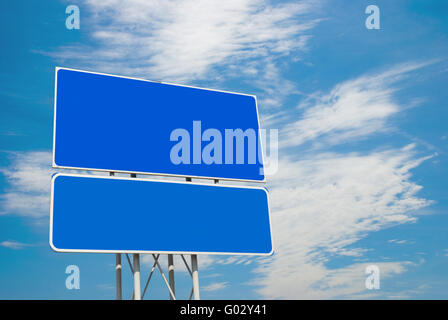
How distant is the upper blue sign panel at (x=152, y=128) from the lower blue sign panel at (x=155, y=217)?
0.47 meters

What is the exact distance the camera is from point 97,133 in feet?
32.3

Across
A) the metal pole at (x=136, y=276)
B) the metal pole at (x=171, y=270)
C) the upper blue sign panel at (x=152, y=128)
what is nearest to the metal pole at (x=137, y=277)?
the metal pole at (x=136, y=276)

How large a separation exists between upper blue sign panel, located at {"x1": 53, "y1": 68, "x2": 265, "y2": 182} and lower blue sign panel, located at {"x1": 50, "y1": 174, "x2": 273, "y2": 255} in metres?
0.47

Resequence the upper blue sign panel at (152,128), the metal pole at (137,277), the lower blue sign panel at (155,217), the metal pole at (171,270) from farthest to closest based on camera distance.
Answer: the metal pole at (171,270)
the upper blue sign panel at (152,128)
the metal pole at (137,277)
the lower blue sign panel at (155,217)

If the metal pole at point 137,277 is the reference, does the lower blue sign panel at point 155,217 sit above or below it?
above

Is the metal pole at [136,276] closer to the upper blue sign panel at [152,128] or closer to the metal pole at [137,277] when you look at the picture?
the metal pole at [137,277]

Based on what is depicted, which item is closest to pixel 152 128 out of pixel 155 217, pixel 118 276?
pixel 155 217

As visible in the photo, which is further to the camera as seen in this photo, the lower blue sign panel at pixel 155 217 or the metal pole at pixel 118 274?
the metal pole at pixel 118 274

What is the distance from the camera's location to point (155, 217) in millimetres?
9773

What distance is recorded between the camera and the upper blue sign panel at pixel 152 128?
9672mm

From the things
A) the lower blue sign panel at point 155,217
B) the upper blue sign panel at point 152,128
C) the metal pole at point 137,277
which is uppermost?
the upper blue sign panel at point 152,128

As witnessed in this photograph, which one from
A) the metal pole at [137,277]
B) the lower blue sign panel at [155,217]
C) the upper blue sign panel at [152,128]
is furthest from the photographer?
the upper blue sign panel at [152,128]
